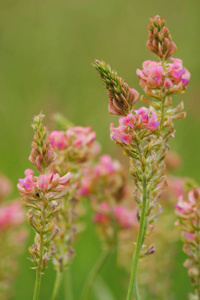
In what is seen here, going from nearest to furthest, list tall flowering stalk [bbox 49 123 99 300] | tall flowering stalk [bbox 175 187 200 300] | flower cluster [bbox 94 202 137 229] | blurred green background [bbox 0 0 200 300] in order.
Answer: tall flowering stalk [bbox 175 187 200 300], tall flowering stalk [bbox 49 123 99 300], flower cluster [bbox 94 202 137 229], blurred green background [bbox 0 0 200 300]

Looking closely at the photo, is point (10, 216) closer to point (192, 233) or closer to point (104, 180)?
point (104, 180)

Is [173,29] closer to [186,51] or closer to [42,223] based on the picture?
[186,51]

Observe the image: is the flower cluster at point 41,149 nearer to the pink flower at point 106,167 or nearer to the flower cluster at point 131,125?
the flower cluster at point 131,125

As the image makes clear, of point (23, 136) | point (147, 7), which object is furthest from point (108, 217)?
point (147, 7)

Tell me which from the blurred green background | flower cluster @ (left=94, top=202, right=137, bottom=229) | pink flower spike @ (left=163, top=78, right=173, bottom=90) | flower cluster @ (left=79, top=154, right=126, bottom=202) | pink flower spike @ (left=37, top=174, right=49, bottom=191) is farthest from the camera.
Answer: the blurred green background

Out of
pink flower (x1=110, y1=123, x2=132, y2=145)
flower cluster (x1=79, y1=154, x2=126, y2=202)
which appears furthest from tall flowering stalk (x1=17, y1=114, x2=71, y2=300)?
flower cluster (x1=79, y1=154, x2=126, y2=202)

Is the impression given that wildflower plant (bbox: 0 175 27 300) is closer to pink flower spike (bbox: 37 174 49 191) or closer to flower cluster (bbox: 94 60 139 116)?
pink flower spike (bbox: 37 174 49 191)

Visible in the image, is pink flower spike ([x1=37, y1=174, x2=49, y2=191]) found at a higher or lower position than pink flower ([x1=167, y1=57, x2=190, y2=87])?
lower

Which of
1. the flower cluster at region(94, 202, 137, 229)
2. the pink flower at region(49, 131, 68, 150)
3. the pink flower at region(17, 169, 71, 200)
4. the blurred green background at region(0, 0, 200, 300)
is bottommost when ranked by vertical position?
the pink flower at region(17, 169, 71, 200)
